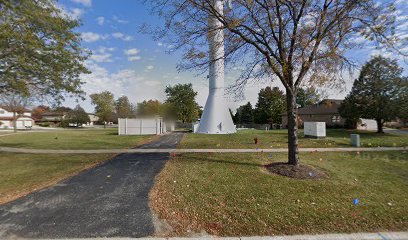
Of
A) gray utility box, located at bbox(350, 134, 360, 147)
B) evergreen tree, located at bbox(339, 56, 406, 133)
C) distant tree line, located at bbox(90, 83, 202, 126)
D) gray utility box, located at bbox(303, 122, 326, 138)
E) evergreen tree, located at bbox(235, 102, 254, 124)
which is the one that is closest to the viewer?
gray utility box, located at bbox(350, 134, 360, 147)

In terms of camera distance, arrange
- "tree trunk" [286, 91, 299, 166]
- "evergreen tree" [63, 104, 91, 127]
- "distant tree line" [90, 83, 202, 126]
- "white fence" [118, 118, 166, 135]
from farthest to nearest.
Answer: "evergreen tree" [63, 104, 91, 127] < "distant tree line" [90, 83, 202, 126] < "white fence" [118, 118, 166, 135] < "tree trunk" [286, 91, 299, 166]

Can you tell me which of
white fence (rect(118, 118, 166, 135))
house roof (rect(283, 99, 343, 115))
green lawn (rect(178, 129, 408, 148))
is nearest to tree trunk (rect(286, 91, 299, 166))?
green lawn (rect(178, 129, 408, 148))

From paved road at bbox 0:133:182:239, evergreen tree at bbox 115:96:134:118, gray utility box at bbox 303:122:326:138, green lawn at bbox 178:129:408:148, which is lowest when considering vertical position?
paved road at bbox 0:133:182:239

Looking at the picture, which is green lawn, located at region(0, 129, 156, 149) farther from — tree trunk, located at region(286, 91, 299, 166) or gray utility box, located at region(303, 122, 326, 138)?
gray utility box, located at region(303, 122, 326, 138)

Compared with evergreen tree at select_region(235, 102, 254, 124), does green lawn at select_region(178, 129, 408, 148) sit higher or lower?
lower

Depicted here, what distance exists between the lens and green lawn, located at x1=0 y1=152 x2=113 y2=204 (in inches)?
240

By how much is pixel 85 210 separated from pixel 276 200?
4396 millimetres

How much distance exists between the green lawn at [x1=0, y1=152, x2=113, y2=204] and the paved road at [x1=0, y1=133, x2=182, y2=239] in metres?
0.62

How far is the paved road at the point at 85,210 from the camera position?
149 inches

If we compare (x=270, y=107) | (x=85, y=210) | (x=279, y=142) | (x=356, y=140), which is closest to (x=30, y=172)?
(x=85, y=210)

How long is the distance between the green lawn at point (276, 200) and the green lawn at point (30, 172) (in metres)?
3.69

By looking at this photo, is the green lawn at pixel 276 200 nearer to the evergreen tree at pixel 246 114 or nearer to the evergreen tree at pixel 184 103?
the evergreen tree at pixel 184 103

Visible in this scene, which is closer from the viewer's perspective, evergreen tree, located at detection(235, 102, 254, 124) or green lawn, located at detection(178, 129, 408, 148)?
green lawn, located at detection(178, 129, 408, 148)

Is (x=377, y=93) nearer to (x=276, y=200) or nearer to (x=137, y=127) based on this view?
(x=276, y=200)
